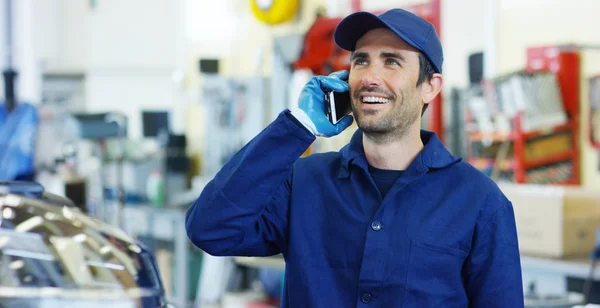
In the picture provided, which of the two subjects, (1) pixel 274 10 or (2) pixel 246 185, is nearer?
(2) pixel 246 185

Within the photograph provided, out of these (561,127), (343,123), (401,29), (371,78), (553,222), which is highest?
(401,29)

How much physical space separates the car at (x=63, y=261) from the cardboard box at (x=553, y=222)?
2454 mm

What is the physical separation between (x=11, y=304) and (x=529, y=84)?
12.5 feet

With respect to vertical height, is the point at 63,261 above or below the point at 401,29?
below

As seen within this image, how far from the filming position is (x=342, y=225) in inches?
72.2

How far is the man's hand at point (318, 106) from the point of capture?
186 cm

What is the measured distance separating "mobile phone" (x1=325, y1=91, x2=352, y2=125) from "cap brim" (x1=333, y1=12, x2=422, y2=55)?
0.48ft

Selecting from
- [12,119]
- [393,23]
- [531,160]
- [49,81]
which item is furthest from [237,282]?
[49,81]

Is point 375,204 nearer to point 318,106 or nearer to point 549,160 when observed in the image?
point 318,106

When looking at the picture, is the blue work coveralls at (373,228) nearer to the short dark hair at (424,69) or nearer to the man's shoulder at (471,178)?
the man's shoulder at (471,178)

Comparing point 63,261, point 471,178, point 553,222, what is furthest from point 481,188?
point 553,222

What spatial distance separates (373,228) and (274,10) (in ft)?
22.1

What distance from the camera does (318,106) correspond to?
1.89 m

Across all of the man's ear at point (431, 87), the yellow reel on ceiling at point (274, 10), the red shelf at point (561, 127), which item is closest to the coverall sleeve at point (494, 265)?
the man's ear at point (431, 87)
